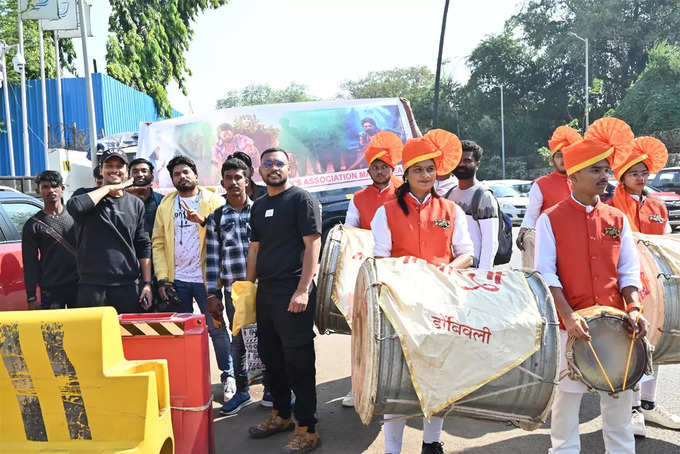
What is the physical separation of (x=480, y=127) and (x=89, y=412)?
5167 centimetres

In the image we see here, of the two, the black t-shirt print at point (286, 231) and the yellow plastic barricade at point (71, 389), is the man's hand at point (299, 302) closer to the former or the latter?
the black t-shirt print at point (286, 231)

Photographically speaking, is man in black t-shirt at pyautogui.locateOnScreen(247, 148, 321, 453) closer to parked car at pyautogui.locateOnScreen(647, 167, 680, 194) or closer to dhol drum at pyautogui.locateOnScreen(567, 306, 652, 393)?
dhol drum at pyautogui.locateOnScreen(567, 306, 652, 393)

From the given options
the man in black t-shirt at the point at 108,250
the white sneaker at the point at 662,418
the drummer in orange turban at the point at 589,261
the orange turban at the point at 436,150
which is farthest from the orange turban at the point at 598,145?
the man in black t-shirt at the point at 108,250

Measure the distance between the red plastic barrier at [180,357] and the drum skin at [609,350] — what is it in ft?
7.06

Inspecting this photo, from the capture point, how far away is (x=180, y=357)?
3.74 metres

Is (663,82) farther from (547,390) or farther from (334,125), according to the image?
(547,390)

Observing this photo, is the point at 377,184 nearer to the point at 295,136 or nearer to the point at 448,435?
the point at 448,435

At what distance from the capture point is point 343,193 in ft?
41.2

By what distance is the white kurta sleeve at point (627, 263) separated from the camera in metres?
3.46

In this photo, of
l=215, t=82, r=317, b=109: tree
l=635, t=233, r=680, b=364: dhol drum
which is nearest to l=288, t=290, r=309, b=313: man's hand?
l=635, t=233, r=680, b=364: dhol drum

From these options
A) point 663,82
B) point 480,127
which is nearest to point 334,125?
point 663,82

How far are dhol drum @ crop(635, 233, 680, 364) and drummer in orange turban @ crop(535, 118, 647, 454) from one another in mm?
265

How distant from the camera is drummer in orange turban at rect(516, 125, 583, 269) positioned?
5.00 m

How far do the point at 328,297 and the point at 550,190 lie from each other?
212 centimetres
